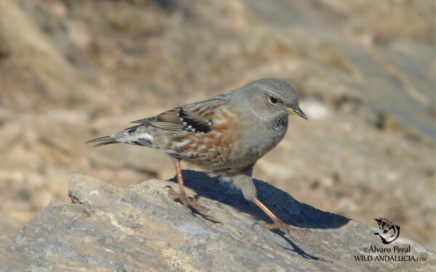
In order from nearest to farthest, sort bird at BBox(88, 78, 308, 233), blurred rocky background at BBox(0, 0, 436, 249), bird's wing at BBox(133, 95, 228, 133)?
1. bird at BBox(88, 78, 308, 233)
2. bird's wing at BBox(133, 95, 228, 133)
3. blurred rocky background at BBox(0, 0, 436, 249)

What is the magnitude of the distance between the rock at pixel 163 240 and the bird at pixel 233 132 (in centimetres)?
34

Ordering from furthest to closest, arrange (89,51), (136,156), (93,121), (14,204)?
1. (89,51)
2. (93,121)
3. (136,156)
4. (14,204)

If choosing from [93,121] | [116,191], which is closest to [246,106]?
[116,191]

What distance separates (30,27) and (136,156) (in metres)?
5.12

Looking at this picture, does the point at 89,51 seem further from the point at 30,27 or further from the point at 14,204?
the point at 14,204

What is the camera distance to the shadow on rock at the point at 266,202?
24.2ft

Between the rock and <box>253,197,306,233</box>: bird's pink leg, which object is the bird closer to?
<box>253,197,306,233</box>: bird's pink leg

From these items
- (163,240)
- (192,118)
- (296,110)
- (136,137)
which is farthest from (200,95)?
(163,240)

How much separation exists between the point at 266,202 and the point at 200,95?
8.58m

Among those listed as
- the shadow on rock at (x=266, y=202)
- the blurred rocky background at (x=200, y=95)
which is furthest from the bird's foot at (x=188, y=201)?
the blurred rocky background at (x=200, y=95)

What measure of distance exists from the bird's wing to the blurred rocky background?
4165 mm

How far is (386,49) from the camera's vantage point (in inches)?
861

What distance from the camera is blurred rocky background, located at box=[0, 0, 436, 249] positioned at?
12609 mm

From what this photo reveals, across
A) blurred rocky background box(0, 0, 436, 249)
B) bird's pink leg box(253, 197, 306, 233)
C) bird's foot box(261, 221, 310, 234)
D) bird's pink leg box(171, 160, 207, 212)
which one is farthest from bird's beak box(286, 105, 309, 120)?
blurred rocky background box(0, 0, 436, 249)
